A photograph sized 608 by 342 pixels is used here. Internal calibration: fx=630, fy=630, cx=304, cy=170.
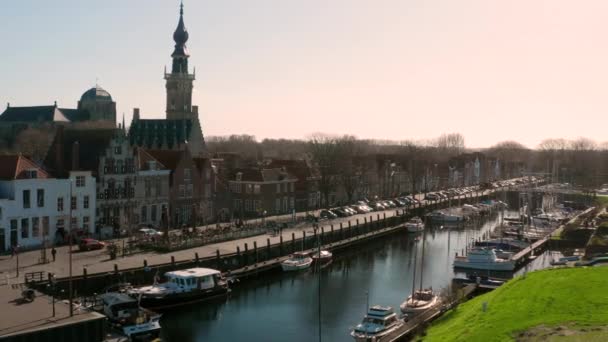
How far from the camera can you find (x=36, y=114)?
4272 inches

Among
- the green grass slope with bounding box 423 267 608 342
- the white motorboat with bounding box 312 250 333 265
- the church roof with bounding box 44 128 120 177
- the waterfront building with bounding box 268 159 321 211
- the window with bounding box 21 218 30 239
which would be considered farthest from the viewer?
the waterfront building with bounding box 268 159 321 211

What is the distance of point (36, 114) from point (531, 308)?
324ft

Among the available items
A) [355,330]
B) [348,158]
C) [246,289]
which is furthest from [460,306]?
[348,158]

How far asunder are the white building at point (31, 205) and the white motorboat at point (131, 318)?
47.4ft

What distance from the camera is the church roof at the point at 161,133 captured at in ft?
283

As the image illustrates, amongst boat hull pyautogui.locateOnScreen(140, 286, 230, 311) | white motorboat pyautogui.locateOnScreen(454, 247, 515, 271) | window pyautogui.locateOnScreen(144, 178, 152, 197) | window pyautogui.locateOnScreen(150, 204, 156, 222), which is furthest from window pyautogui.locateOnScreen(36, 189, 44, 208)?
white motorboat pyautogui.locateOnScreen(454, 247, 515, 271)

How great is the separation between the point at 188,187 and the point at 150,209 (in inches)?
230

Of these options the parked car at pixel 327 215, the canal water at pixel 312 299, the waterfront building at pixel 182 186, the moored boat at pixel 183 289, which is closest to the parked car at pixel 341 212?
the parked car at pixel 327 215

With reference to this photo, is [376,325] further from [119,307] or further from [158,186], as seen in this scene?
[158,186]

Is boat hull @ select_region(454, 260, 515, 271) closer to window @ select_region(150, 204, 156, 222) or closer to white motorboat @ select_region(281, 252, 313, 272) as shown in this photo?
white motorboat @ select_region(281, 252, 313, 272)

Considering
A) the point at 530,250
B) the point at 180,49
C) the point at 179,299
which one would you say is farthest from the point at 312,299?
the point at 180,49

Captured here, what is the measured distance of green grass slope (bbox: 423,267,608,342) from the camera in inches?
1045

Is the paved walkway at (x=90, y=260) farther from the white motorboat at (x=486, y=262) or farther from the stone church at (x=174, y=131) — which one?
the stone church at (x=174, y=131)

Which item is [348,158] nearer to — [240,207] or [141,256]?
[240,207]
